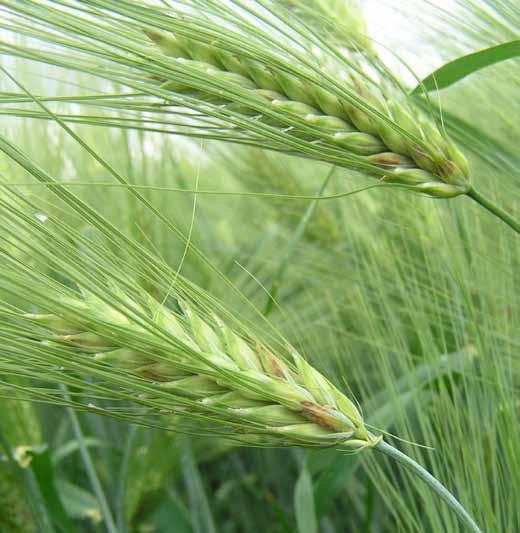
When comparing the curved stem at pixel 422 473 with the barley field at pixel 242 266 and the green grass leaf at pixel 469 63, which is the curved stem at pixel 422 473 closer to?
the barley field at pixel 242 266

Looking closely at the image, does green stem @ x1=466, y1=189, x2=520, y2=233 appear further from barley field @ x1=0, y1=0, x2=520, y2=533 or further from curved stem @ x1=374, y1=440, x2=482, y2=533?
curved stem @ x1=374, y1=440, x2=482, y2=533

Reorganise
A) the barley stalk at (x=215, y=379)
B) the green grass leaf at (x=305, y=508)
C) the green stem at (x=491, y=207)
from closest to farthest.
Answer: the barley stalk at (x=215, y=379) → the green stem at (x=491, y=207) → the green grass leaf at (x=305, y=508)

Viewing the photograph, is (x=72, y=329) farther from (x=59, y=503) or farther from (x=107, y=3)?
(x=59, y=503)

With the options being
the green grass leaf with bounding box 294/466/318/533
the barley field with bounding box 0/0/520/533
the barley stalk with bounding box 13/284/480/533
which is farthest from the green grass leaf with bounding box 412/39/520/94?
the green grass leaf with bounding box 294/466/318/533

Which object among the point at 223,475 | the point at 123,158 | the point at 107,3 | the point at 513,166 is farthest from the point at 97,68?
the point at 223,475

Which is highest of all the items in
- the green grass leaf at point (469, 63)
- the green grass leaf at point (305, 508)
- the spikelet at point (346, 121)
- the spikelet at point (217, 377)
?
the green grass leaf at point (469, 63)

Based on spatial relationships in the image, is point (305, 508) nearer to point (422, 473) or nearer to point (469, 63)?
point (422, 473)

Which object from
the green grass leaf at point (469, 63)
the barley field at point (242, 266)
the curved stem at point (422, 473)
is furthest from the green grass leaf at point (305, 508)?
the green grass leaf at point (469, 63)
